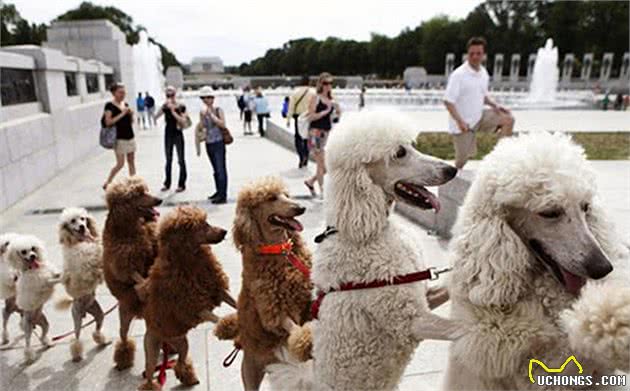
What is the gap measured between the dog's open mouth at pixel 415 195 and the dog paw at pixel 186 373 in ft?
6.39

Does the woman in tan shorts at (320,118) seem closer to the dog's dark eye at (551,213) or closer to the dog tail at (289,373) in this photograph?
the dog tail at (289,373)

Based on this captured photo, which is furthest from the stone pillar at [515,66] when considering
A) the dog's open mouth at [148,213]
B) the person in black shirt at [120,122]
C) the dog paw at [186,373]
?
the dog paw at [186,373]

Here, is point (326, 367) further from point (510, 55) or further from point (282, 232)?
point (510, 55)

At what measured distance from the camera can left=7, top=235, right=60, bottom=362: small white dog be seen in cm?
319

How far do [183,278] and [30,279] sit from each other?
4.75 ft

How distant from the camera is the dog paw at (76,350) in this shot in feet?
10.7

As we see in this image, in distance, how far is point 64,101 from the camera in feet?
34.8

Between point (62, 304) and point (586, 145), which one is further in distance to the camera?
point (586, 145)

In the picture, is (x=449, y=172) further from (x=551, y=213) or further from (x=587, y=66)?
(x=587, y=66)

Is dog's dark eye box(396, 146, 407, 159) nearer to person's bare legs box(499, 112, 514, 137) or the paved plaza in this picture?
the paved plaza

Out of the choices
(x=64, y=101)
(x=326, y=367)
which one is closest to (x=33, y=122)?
(x=64, y=101)

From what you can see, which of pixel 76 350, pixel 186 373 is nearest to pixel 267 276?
pixel 186 373

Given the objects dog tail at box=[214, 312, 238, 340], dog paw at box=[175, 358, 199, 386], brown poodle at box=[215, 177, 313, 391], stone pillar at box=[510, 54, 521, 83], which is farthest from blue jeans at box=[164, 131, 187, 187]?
stone pillar at box=[510, 54, 521, 83]

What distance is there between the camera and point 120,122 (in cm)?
768
